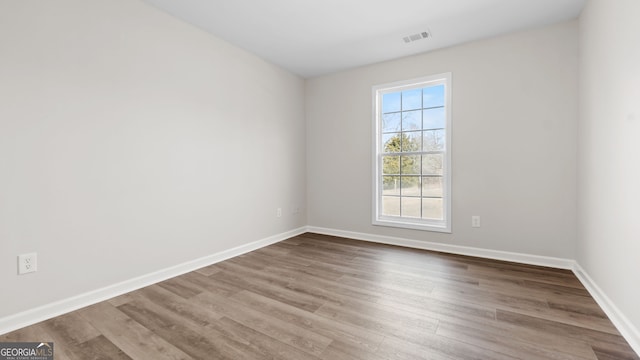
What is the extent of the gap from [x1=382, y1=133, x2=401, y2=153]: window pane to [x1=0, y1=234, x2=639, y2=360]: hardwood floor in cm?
167

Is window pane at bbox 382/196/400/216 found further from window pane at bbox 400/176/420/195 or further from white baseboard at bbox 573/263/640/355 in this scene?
white baseboard at bbox 573/263/640/355

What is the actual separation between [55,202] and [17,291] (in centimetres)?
60

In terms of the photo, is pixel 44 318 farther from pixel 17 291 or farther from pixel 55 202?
pixel 55 202

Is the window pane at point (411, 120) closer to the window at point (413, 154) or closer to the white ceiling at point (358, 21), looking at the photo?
the window at point (413, 154)

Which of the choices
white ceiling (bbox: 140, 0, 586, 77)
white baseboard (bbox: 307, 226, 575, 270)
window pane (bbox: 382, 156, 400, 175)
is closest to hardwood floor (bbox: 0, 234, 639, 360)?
white baseboard (bbox: 307, 226, 575, 270)

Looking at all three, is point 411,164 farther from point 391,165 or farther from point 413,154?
point 391,165

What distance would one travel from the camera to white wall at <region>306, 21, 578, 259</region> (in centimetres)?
278

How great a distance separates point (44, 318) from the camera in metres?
1.88

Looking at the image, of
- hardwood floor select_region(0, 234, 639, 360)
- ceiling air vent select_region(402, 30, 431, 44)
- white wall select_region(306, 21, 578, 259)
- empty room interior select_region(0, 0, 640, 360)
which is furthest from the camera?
ceiling air vent select_region(402, 30, 431, 44)

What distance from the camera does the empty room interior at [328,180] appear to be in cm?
173

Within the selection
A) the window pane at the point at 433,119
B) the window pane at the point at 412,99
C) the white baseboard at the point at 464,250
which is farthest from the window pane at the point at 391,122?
the white baseboard at the point at 464,250

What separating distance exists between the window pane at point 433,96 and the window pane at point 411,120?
156mm

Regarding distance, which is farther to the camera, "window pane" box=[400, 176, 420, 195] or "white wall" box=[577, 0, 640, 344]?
"window pane" box=[400, 176, 420, 195]

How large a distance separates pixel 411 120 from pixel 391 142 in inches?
15.5
